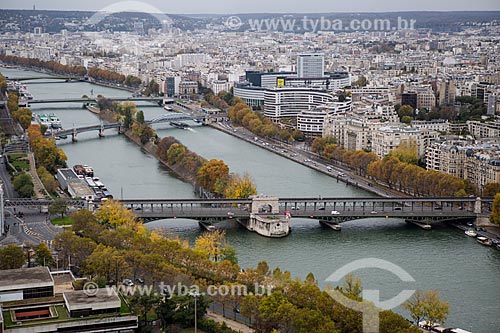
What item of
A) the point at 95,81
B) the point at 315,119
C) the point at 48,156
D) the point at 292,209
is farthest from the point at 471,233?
the point at 95,81

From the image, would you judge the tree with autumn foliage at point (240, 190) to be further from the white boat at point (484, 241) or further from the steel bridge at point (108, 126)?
the steel bridge at point (108, 126)

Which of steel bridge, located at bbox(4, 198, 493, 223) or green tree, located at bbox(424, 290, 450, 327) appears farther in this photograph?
steel bridge, located at bbox(4, 198, 493, 223)

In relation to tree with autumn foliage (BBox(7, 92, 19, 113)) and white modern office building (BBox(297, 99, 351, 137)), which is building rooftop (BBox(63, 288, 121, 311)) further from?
tree with autumn foliage (BBox(7, 92, 19, 113))

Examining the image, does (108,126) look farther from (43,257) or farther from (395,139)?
(43,257)

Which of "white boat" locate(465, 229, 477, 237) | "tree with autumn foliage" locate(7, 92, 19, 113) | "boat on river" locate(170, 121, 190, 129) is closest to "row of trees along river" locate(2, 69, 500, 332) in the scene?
"white boat" locate(465, 229, 477, 237)

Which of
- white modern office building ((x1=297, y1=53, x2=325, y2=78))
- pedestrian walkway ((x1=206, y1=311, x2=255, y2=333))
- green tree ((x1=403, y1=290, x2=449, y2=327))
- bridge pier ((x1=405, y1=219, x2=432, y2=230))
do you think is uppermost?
A: white modern office building ((x1=297, y1=53, x2=325, y2=78))

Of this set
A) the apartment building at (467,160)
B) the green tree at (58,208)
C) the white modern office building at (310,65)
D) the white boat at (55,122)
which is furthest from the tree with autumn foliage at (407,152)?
the white modern office building at (310,65)

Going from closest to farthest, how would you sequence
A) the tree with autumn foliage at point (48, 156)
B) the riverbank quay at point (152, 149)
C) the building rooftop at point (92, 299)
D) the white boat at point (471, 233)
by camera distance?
the building rooftop at point (92, 299) → the white boat at point (471, 233) → the riverbank quay at point (152, 149) → the tree with autumn foliage at point (48, 156)

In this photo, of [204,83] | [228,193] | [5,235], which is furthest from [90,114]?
[5,235]
